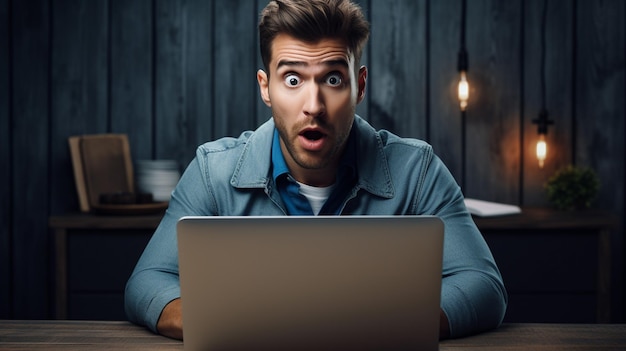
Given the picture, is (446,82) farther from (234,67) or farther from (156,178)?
(156,178)

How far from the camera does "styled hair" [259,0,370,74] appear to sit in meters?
1.69

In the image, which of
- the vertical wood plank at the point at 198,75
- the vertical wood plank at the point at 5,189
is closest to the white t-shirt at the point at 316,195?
the vertical wood plank at the point at 198,75

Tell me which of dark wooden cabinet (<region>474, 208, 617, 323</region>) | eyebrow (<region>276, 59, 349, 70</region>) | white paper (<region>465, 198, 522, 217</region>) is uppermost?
eyebrow (<region>276, 59, 349, 70</region>)

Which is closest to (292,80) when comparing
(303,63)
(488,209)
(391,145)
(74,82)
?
(303,63)

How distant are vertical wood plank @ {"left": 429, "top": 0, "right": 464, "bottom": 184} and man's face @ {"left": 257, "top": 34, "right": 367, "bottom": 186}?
1523 mm

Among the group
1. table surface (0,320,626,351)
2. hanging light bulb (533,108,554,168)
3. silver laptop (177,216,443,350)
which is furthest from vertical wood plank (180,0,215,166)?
silver laptop (177,216,443,350)

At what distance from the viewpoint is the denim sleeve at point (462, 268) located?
135 centimetres

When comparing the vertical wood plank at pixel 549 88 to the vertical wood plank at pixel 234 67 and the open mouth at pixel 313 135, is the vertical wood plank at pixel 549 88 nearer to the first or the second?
the vertical wood plank at pixel 234 67

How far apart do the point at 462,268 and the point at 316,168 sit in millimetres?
436

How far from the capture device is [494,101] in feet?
10.5

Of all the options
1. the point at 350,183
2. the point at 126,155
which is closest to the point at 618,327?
the point at 350,183

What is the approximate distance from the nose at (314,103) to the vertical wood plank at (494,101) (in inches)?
66.0

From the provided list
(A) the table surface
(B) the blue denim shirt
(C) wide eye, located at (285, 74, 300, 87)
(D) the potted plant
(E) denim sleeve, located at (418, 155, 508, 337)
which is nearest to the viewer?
(A) the table surface

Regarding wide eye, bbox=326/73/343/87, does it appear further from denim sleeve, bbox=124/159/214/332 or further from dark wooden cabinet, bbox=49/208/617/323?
dark wooden cabinet, bbox=49/208/617/323
